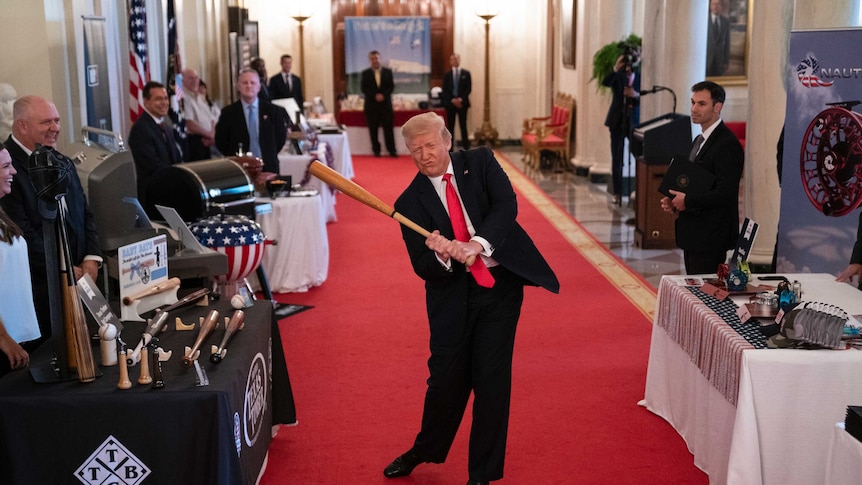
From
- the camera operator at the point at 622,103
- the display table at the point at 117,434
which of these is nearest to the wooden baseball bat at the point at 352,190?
the display table at the point at 117,434

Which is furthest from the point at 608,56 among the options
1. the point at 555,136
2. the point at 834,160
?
the point at 834,160

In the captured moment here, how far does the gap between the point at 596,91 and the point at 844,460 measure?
10545 millimetres

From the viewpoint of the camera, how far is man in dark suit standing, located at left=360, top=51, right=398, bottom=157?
17.7 meters

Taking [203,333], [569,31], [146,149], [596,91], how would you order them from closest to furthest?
[203,333]
[146,149]
[596,91]
[569,31]

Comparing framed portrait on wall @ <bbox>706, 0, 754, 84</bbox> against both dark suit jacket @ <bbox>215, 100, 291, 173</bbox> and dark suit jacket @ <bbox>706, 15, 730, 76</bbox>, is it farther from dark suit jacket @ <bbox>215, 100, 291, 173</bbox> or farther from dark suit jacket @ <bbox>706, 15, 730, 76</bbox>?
dark suit jacket @ <bbox>215, 100, 291, 173</bbox>

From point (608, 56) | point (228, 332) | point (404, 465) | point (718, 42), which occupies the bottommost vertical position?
point (404, 465)

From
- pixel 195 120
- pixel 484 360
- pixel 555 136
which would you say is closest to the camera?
pixel 484 360

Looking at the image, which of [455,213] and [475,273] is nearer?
[475,273]

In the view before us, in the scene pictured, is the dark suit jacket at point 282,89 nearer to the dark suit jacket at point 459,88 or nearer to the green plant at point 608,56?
the dark suit jacket at point 459,88

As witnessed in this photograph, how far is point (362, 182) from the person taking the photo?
14477 mm

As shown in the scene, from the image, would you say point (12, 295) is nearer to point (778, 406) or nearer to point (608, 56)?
point (778, 406)

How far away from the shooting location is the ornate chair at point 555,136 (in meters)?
15.3

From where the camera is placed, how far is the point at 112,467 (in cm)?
329

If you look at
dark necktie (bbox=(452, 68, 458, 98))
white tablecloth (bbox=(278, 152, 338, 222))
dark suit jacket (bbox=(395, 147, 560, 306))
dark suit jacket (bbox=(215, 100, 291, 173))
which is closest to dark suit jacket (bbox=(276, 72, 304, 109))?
dark necktie (bbox=(452, 68, 458, 98))
